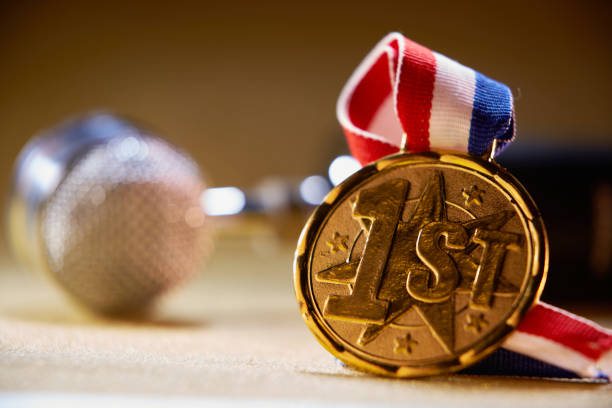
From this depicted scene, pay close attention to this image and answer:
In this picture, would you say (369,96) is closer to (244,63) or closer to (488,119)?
(488,119)

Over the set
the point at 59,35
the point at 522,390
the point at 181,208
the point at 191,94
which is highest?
the point at 59,35

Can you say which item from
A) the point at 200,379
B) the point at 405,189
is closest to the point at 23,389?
the point at 200,379

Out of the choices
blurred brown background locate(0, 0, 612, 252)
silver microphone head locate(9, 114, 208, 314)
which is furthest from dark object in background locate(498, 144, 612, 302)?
blurred brown background locate(0, 0, 612, 252)

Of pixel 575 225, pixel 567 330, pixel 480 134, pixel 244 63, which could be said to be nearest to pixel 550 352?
pixel 567 330

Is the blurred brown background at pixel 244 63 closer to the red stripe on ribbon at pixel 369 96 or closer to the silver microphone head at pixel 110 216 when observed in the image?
the silver microphone head at pixel 110 216

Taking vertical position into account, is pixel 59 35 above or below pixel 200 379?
above

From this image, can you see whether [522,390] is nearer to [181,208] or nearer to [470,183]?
[470,183]

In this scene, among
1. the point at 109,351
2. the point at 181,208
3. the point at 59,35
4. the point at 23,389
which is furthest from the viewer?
the point at 59,35
